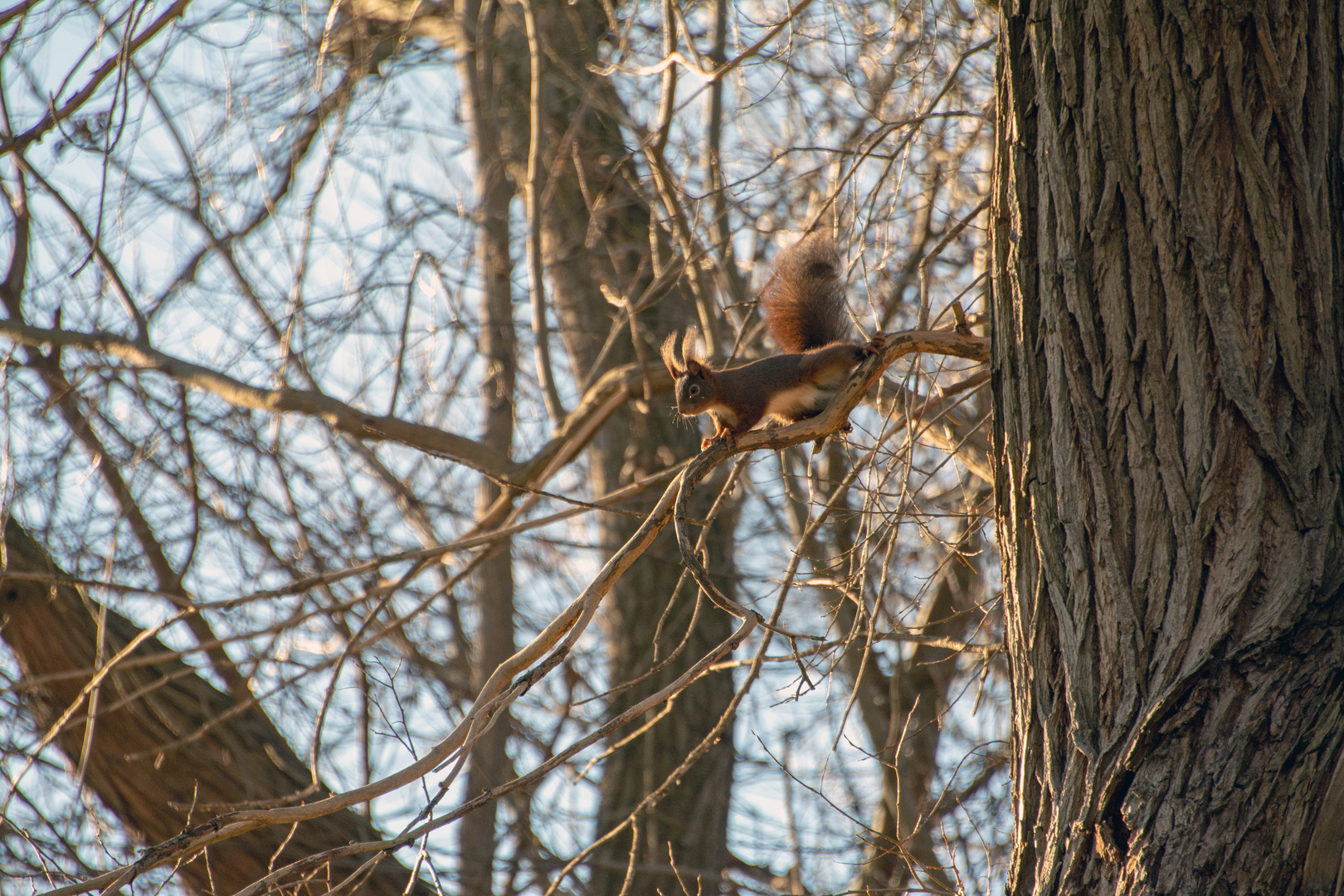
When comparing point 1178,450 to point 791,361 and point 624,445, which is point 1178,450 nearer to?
point 791,361

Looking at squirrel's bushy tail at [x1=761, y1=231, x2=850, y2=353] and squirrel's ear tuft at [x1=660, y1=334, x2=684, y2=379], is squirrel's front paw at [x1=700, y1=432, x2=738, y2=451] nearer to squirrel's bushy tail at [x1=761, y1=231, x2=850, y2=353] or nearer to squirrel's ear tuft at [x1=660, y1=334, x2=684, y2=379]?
squirrel's ear tuft at [x1=660, y1=334, x2=684, y2=379]

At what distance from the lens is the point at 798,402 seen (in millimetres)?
3143

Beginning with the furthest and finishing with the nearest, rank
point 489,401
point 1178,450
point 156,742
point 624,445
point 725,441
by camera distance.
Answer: point 624,445 → point 489,401 → point 156,742 → point 725,441 → point 1178,450

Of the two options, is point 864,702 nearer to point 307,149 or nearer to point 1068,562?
point 1068,562

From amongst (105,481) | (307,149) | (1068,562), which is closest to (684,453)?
(307,149)

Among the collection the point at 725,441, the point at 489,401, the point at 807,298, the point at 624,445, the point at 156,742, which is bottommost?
the point at 156,742

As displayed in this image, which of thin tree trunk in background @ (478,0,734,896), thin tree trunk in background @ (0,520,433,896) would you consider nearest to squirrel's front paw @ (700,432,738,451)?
thin tree trunk in background @ (478,0,734,896)

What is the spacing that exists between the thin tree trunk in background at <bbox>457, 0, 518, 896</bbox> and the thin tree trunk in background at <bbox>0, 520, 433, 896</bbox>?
1.42 ft

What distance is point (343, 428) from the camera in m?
3.23

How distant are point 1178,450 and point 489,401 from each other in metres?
2.98

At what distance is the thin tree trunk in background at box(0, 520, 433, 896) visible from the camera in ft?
10.9

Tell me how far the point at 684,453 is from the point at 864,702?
57.5 inches

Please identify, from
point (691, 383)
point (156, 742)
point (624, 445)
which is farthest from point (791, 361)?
point (624, 445)

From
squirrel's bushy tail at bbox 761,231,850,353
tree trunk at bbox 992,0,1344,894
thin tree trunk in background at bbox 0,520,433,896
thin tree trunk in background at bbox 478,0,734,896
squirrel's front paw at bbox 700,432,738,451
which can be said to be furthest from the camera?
thin tree trunk in background at bbox 478,0,734,896
